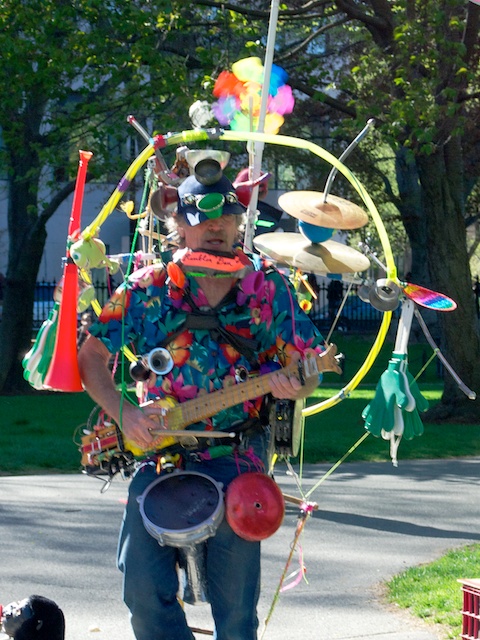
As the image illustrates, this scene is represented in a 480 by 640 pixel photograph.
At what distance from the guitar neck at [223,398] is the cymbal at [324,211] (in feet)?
2.51

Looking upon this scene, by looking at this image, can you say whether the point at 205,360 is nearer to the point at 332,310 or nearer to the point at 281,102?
the point at 281,102

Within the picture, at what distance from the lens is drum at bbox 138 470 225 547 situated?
3.15 m

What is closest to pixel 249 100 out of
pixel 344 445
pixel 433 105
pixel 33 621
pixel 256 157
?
pixel 256 157

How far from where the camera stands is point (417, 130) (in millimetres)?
10938

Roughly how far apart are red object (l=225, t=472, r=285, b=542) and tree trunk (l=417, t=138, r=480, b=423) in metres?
9.54

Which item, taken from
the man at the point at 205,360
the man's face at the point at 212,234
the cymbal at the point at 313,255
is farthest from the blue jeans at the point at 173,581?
the cymbal at the point at 313,255

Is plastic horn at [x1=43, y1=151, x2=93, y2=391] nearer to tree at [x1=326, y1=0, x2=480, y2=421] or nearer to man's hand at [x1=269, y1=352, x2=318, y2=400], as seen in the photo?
man's hand at [x1=269, y1=352, x2=318, y2=400]

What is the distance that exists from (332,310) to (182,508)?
889 inches

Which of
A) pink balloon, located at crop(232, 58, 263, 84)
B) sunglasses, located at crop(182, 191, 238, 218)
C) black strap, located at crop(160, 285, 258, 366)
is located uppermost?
pink balloon, located at crop(232, 58, 263, 84)

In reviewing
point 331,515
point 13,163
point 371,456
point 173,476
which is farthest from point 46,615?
point 13,163

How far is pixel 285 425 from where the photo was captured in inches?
135

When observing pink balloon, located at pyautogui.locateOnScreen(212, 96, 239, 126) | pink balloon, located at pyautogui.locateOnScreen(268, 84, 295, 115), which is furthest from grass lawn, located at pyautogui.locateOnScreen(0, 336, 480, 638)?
pink balloon, located at pyautogui.locateOnScreen(268, 84, 295, 115)

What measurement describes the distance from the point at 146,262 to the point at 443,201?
30.0ft

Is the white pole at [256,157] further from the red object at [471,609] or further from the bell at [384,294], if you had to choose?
the red object at [471,609]
